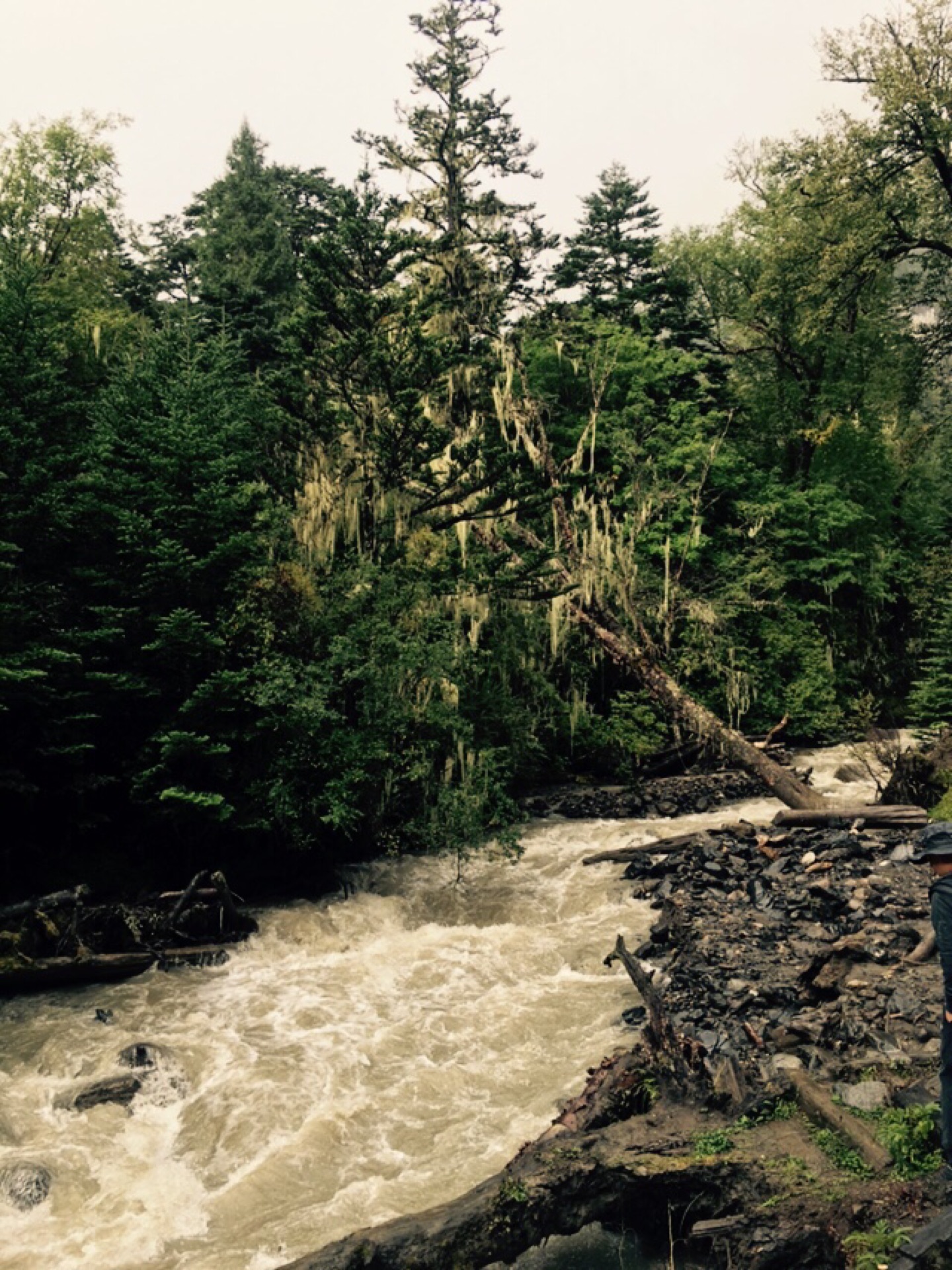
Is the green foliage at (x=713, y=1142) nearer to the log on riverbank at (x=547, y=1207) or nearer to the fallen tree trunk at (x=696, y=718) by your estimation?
the log on riverbank at (x=547, y=1207)

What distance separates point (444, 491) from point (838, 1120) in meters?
13.6

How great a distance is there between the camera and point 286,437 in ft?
57.9

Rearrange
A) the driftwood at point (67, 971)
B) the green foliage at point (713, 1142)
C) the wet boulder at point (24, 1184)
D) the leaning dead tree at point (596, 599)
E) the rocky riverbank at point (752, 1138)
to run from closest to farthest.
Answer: the rocky riverbank at point (752, 1138) → the green foliage at point (713, 1142) → the wet boulder at point (24, 1184) → the driftwood at point (67, 971) → the leaning dead tree at point (596, 599)

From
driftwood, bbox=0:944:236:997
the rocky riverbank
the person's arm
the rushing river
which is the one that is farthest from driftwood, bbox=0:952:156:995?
the person's arm

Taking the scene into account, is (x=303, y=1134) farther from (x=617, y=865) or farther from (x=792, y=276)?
(x=792, y=276)

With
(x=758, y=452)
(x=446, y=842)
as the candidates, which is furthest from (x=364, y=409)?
(x=758, y=452)

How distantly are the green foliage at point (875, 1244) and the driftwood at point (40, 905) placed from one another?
31.9 feet

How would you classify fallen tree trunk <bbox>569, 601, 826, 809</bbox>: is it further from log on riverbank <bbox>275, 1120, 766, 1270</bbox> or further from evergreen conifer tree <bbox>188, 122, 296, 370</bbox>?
evergreen conifer tree <bbox>188, 122, 296, 370</bbox>

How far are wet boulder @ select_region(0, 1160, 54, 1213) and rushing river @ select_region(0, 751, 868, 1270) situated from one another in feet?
0.32

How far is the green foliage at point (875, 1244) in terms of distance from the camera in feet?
14.0

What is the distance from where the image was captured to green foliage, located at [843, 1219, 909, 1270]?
14.0ft

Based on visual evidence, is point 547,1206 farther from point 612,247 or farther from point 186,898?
point 612,247

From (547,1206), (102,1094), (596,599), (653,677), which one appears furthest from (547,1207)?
(596,599)

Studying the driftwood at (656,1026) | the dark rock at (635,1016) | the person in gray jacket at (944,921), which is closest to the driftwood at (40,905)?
the dark rock at (635,1016)
